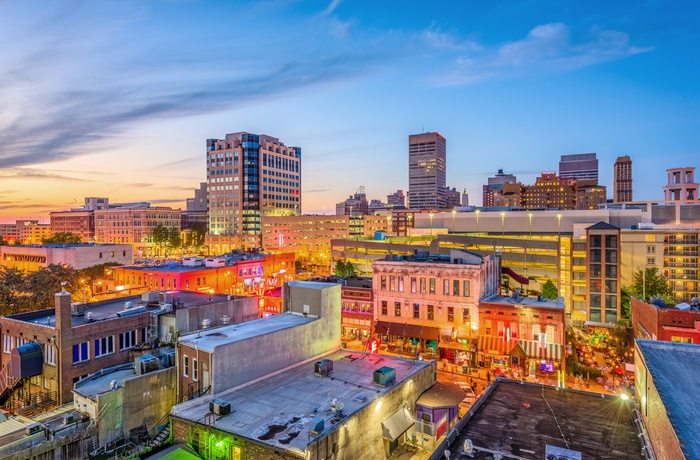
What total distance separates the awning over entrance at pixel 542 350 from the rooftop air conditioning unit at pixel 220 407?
33443 millimetres

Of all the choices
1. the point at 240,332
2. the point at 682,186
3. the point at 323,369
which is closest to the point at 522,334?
the point at 323,369

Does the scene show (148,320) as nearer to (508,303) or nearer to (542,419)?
(542,419)

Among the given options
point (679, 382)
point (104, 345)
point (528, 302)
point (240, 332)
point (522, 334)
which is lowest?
point (522, 334)

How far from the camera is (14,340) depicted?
1356 inches

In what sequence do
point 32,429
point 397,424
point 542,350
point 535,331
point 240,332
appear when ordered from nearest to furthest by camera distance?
1. point 32,429
2. point 397,424
3. point 240,332
4. point 542,350
5. point 535,331

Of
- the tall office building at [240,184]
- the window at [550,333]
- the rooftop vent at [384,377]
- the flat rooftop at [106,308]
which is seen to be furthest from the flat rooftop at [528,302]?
the tall office building at [240,184]

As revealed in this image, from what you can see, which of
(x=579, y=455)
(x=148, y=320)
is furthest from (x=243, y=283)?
(x=579, y=455)

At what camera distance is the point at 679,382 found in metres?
17.8

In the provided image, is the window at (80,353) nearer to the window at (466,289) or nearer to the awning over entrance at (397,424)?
the awning over entrance at (397,424)

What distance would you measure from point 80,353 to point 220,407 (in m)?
16.6

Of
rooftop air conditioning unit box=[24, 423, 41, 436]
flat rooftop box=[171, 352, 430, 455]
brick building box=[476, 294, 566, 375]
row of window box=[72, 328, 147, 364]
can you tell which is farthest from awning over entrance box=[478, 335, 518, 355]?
rooftop air conditioning unit box=[24, 423, 41, 436]

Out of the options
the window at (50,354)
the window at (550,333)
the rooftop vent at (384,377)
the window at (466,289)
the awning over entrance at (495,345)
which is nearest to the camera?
the rooftop vent at (384,377)

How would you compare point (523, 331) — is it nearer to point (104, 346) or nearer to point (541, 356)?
point (541, 356)

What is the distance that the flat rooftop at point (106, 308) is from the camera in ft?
116
